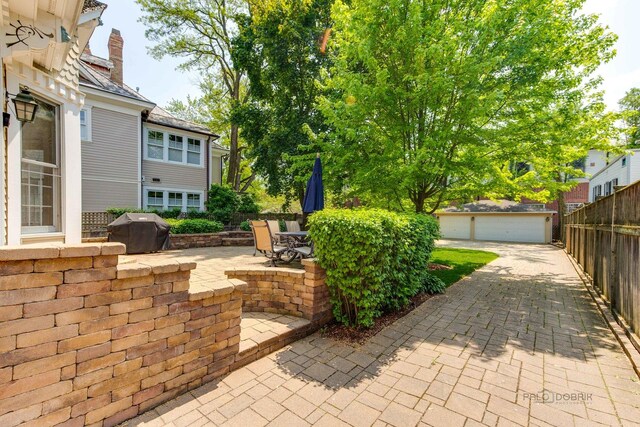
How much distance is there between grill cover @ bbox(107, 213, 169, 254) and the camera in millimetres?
7578

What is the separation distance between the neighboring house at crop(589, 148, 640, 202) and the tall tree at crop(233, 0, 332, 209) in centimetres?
1419

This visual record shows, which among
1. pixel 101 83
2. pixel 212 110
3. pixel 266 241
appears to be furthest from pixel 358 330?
pixel 212 110

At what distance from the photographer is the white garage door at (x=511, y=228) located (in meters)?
20.4

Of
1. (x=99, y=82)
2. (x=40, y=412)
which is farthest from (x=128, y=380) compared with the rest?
(x=99, y=82)

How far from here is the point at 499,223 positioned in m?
21.6

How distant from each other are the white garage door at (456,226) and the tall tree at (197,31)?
17823 mm

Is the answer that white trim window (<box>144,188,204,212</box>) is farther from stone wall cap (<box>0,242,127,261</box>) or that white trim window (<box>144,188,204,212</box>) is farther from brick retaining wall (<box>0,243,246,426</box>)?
stone wall cap (<box>0,242,127,261</box>)

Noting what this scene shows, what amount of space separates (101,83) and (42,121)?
10.8 meters

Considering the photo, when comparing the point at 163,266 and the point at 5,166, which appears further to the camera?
the point at 5,166

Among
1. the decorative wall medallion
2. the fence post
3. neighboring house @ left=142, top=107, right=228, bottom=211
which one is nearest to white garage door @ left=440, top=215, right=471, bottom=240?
the fence post

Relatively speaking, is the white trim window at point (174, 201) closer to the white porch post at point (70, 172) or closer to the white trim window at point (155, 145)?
the white trim window at point (155, 145)

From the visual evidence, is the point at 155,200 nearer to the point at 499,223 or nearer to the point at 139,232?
the point at 139,232

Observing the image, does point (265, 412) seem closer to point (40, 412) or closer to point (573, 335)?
point (40, 412)

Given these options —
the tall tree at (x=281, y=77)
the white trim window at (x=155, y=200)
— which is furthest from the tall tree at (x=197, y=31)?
the white trim window at (x=155, y=200)
